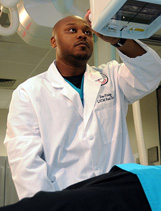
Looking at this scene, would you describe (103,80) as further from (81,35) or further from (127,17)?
(127,17)

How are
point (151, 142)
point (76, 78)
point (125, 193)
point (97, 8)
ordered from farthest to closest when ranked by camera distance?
point (151, 142) < point (76, 78) < point (97, 8) < point (125, 193)

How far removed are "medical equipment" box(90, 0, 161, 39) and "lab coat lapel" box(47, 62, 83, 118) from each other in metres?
0.55

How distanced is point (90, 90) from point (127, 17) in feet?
2.12

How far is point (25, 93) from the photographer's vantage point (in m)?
1.62

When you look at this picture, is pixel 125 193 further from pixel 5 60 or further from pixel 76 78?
pixel 5 60

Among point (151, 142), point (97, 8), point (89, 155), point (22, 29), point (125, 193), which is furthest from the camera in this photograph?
point (151, 142)

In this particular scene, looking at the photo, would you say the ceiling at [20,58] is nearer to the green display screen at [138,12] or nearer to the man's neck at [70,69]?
the man's neck at [70,69]

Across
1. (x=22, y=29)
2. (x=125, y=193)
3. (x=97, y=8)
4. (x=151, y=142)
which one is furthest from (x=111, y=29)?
(x=151, y=142)

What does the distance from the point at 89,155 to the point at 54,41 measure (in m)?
0.64

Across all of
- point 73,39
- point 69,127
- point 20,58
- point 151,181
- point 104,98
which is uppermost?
point 20,58

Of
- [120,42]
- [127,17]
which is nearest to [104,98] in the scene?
[120,42]

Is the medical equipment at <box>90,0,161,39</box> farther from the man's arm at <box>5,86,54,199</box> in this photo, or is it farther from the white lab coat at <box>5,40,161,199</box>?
the man's arm at <box>5,86,54,199</box>

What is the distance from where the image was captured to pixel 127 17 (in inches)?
40.3

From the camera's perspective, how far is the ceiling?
136 inches
